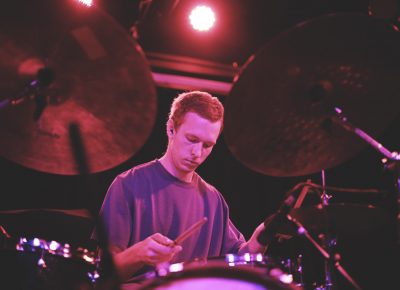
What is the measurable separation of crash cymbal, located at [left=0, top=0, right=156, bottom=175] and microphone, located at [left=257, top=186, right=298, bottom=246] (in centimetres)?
60

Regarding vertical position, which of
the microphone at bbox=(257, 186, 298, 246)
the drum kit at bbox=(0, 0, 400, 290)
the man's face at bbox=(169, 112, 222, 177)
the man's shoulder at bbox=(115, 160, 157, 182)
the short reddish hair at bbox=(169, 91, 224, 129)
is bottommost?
the microphone at bbox=(257, 186, 298, 246)

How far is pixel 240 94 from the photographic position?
165 cm

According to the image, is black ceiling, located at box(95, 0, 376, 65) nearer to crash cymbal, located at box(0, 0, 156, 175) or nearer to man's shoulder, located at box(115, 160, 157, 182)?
man's shoulder, located at box(115, 160, 157, 182)

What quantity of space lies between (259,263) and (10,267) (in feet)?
3.44

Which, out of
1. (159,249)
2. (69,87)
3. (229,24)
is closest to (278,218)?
(159,249)

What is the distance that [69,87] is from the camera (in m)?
1.62

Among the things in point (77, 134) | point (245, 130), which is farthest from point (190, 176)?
point (77, 134)

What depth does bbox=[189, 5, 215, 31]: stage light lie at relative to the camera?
400 centimetres

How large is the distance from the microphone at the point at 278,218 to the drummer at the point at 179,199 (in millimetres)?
335

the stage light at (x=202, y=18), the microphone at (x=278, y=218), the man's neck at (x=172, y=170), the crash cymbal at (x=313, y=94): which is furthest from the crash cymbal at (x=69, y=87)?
the stage light at (x=202, y=18)

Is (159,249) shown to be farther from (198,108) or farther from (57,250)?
(198,108)

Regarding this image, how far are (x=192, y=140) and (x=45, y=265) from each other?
96cm

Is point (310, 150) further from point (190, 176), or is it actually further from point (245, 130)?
point (190, 176)

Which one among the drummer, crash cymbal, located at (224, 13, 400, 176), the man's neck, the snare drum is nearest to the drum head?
crash cymbal, located at (224, 13, 400, 176)
